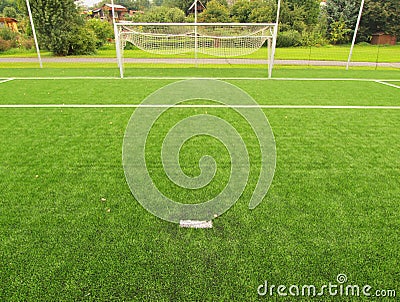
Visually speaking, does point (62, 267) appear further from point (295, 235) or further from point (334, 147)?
point (334, 147)

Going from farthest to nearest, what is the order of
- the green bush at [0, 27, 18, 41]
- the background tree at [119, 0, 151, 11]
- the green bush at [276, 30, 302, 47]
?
the background tree at [119, 0, 151, 11]
the green bush at [276, 30, 302, 47]
the green bush at [0, 27, 18, 41]

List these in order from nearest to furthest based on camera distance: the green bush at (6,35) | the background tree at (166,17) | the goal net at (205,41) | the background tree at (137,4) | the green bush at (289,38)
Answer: the goal net at (205,41) < the green bush at (6,35) < the green bush at (289,38) < the background tree at (166,17) < the background tree at (137,4)

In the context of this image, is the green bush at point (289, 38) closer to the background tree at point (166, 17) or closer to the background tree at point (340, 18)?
the background tree at point (340, 18)

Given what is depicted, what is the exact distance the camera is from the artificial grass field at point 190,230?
217 cm

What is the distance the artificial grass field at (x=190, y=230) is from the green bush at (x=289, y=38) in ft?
82.6

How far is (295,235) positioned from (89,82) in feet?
31.4

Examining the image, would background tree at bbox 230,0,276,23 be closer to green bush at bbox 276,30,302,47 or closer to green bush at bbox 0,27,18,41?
green bush at bbox 276,30,302,47

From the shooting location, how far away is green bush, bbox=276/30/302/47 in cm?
2792

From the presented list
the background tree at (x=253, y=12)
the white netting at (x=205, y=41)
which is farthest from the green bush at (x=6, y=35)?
the background tree at (x=253, y=12)

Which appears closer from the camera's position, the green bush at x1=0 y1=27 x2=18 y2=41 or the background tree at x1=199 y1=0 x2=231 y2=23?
the green bush at x1=0 y1=27 x2=18 y2=41

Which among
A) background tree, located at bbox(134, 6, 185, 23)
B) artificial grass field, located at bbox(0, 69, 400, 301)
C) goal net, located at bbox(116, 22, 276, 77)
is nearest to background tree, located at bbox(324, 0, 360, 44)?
background tree, located at bbox(134, 6, 185, 23)

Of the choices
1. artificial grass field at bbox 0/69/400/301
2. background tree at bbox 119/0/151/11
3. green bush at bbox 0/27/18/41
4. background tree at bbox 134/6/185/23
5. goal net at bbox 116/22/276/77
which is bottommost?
artificial grass field at bbox 0/69/400/301

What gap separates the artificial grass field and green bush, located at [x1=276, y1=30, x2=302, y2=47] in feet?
82.6

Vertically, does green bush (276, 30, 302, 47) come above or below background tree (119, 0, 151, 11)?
below
